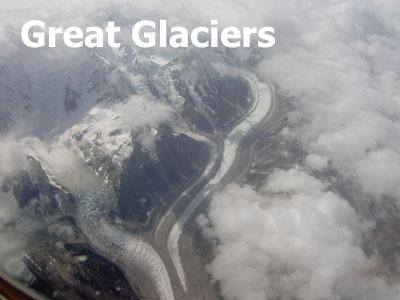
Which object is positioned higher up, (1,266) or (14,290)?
(14,290)

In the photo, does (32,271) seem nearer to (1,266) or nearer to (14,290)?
(1,266)

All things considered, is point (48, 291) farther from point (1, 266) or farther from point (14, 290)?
point (14, 290)

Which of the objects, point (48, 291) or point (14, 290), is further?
point (48, 291)

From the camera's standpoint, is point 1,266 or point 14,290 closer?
point 14,290

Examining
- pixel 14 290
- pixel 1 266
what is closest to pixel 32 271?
pixel 1 266

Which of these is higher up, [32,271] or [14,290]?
[14,290]

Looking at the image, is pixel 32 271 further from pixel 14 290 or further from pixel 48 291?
pixel 14 290

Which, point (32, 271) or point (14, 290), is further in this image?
point (32, 271)
